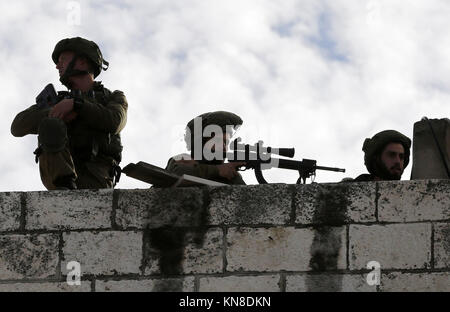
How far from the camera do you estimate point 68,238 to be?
7664 mm

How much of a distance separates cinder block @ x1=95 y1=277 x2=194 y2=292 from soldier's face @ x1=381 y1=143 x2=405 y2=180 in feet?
5.64

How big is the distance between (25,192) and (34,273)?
0.52 meters

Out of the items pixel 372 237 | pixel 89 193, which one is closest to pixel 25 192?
pixel 89 193

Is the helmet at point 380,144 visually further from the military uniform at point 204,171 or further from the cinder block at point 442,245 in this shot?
the cinder block at point 442,245

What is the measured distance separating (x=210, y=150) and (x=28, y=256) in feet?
4.86

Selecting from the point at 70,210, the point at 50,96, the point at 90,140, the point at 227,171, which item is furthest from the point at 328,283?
the point at 50,96

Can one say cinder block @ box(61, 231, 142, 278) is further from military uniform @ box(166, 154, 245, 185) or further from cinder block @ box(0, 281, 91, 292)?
military uniform @ box(166, 154, 245, 185)

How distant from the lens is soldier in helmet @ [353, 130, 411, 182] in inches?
329

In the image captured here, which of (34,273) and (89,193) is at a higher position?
(89,193)

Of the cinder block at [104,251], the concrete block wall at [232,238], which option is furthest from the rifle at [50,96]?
the cinder block at [104,251]

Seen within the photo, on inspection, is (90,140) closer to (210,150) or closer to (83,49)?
(83,49)
